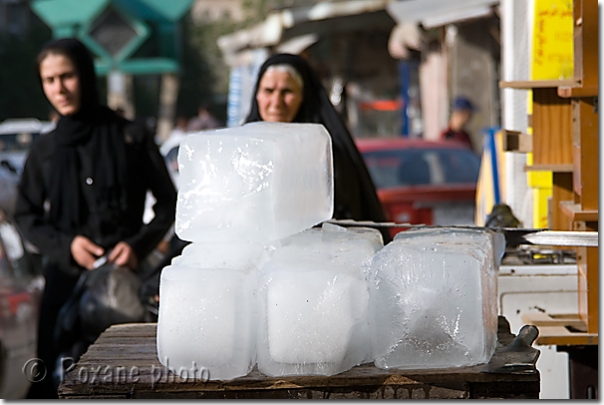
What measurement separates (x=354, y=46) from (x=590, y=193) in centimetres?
1405

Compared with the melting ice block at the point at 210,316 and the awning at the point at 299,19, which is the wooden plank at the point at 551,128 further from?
the awning at the point at 299,19

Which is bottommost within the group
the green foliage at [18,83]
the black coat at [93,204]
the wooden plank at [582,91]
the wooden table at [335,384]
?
the wooden table at [335,384]

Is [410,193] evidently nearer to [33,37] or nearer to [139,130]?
[139,130]

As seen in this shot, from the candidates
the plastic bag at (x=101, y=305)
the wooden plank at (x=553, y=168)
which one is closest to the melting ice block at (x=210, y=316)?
the wooden plank at (x=553, y=168)

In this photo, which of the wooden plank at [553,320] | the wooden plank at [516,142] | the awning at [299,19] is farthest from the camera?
the awning at [299,19]

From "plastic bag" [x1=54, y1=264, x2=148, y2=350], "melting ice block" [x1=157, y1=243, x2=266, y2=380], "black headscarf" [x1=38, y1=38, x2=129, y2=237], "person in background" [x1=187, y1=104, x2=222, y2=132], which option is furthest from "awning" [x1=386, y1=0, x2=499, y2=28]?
"melting ice block" [x1=157, y1=243, x2=266, y2=380]

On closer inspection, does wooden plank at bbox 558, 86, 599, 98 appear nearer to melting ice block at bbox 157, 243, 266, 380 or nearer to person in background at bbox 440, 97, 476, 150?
melting ice block at bbox 157, 243, 266, 380

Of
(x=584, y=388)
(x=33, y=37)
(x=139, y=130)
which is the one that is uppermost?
(x=33, y=37)

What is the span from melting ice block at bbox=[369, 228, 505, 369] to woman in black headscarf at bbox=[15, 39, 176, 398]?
6.68 ft

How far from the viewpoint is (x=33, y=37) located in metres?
45.8

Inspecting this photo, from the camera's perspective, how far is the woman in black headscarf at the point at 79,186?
410cm

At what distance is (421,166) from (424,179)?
0.15m

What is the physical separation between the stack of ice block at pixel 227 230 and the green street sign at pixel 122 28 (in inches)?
892

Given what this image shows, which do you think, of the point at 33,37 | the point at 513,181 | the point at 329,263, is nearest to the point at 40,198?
the point at 513,181
